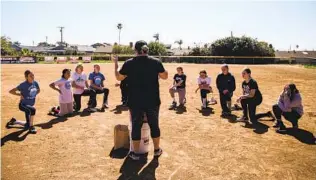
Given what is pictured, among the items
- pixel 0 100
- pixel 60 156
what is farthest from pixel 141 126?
pixel 0 100

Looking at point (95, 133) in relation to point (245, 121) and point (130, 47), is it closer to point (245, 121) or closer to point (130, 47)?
point (245, 121)

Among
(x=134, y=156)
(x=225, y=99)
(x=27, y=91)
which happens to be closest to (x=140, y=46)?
(x=134, y=156)

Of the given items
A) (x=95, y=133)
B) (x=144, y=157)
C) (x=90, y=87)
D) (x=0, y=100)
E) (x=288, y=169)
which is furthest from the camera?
(x=0, y=100)

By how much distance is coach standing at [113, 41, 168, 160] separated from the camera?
5543 mm

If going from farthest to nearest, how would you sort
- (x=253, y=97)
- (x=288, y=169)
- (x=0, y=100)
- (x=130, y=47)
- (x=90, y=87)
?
1. (x=130, y=47)
2. (x=0, y=100)
3. (x=90, y=87)
4. (x=253, y=97)
5. (x=288, y=169)

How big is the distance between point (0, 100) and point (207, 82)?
9.52 m

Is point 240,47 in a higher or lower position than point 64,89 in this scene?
higher

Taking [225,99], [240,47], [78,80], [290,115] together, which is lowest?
[290,115]

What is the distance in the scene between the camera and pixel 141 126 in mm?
5773

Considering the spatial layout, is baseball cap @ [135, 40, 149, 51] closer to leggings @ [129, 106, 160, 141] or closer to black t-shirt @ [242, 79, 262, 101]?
leggings @ [129, 106, 160, 141]

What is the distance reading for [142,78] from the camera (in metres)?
5.54

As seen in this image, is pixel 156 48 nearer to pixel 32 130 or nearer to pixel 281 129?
pixel 281 129

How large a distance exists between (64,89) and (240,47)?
150 ft

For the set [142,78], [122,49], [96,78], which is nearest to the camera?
[142,78]
